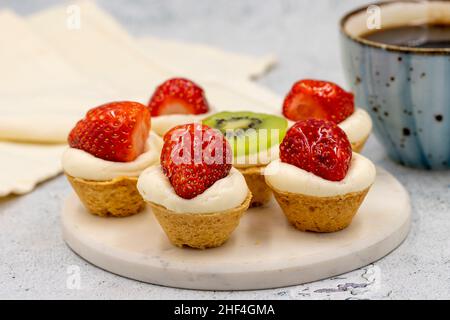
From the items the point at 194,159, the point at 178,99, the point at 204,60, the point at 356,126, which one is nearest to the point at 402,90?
the point at 356,126

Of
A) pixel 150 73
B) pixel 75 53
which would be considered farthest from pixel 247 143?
pixel 75 53

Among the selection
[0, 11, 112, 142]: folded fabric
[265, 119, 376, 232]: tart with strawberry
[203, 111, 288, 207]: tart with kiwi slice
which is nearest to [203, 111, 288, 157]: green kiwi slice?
[203, 111, 288, 207]: tart with kiwi slice

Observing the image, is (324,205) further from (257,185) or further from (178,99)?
(178,99)

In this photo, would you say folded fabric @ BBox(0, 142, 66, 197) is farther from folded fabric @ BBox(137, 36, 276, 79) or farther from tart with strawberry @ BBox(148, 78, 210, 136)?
folded fabric @ BBox(137, 36, 276, 79)

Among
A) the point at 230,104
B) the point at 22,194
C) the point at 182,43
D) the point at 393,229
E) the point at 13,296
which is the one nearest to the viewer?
the point at 13,296

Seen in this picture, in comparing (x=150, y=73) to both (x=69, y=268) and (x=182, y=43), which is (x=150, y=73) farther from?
(x=69, y=268)

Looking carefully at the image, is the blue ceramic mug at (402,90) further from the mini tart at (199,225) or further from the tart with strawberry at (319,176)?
the mini tart at (199,225)
